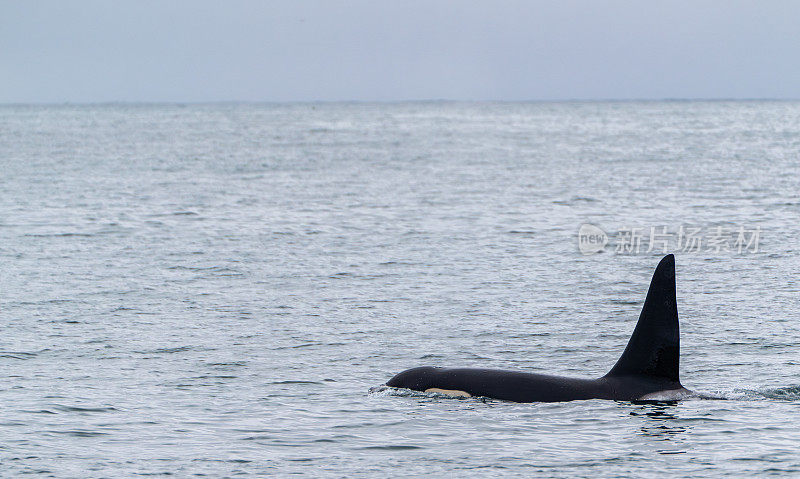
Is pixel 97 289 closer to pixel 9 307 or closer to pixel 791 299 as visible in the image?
pixel 9 307

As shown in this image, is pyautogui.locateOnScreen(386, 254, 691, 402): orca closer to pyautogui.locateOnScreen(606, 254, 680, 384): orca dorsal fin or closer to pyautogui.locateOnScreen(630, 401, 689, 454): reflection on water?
pyautogui.locateOnScreen(606, 254, 680, 384): orca dorsal fin

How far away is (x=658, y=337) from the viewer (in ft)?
53.0

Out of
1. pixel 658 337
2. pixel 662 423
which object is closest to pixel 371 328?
pixel 658 337

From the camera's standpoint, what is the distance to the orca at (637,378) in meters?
16.1

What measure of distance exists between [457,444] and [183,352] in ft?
25.1

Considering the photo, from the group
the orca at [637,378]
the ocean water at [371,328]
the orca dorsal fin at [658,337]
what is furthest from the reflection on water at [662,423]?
the orca dorsal fin at [658,337]

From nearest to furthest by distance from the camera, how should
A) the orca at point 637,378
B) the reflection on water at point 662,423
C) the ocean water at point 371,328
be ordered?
the ocean water at point 371,328 → the reflection on water at point 662,423 → the orca at point 637,378

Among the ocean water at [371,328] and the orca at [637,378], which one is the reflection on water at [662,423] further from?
the orca at [637,378]

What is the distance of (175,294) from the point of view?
26.9 metres

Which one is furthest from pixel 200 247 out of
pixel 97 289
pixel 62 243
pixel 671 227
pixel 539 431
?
pixel 539 431

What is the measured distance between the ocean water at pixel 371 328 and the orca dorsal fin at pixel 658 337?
59 cm

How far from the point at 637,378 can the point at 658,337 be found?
680mm

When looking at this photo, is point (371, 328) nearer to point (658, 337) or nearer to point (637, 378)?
point (637, 378)

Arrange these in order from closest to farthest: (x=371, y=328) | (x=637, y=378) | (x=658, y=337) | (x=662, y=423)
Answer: (x=662, y=423)
(x=658, y=337)
(x=637, y=378)
(x=371, y=328)
